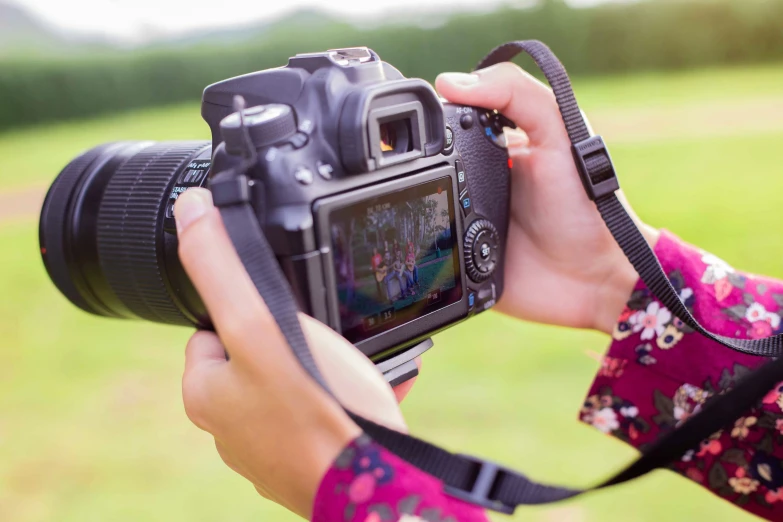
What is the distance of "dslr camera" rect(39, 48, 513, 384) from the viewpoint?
479mm

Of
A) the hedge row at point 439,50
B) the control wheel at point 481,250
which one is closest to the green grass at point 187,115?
the hedge row at point 439,50

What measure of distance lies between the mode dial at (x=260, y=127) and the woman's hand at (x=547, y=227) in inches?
7.9

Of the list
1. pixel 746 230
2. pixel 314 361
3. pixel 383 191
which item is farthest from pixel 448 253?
pixel 746 230

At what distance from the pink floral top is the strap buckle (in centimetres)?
25

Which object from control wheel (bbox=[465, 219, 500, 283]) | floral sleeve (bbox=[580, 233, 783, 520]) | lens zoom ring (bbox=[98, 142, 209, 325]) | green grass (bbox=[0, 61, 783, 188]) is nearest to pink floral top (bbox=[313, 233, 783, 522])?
floral sleeve (bbox=[580, 233, 783, 520])

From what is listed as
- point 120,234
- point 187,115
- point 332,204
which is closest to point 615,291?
point 332,204

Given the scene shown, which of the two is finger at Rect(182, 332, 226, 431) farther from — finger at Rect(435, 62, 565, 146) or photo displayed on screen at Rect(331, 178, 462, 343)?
finger at Rect(435, 62, 565, 146)

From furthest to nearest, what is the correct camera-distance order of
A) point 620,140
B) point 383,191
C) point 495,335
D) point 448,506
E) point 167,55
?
point 167,55, point 620,140, point 495,335, point 383,191, point 448,506

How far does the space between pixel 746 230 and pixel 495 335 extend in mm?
1135

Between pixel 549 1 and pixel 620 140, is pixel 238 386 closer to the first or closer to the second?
pixel 620 140

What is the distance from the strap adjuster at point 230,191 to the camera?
45 cm

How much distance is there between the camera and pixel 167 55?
5145mm

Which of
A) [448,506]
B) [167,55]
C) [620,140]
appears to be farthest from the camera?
[167,55]

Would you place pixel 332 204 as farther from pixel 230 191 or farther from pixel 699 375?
pixel 699 375
